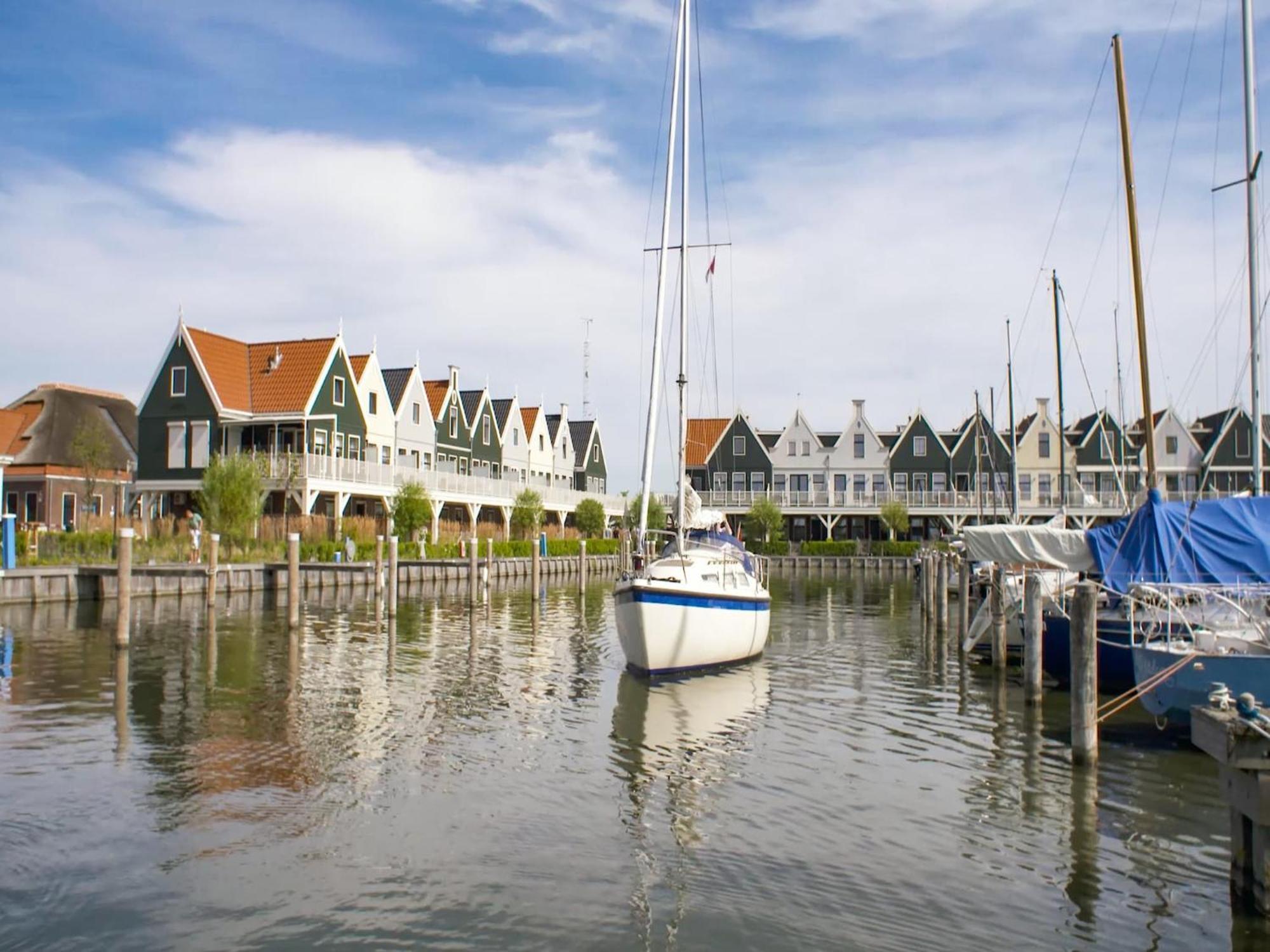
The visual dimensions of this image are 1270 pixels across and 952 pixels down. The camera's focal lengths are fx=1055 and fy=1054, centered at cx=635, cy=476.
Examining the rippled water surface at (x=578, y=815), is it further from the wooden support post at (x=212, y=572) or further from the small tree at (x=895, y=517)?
the small tree at (x=895, y=517)

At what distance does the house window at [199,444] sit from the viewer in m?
47.6

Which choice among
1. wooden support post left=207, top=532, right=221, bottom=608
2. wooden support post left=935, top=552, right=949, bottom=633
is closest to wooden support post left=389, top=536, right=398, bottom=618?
wooden support post left=207, top=532, right=221, bottom=608

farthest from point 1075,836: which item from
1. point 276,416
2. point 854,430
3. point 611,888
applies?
point 854,430

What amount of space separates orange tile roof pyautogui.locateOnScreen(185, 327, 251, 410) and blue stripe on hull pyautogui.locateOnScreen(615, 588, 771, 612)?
3332 cm

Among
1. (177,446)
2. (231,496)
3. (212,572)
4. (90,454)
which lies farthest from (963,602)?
(90,454)

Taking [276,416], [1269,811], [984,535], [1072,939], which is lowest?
[1072,939]

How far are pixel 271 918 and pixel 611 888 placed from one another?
2.84 m

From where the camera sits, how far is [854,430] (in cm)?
8112

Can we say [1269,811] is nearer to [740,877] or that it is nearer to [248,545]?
[740,877]

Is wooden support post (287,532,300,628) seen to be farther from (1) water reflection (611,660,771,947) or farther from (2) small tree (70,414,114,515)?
(2) small tree (70,414,114,515)

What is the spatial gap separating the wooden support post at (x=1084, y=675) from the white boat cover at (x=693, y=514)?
1000 cm

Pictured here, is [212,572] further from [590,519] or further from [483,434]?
[590,519]

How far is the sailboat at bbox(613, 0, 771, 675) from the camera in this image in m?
19.8

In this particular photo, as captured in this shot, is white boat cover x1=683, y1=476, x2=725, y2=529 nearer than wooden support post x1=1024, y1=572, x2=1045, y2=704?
No
